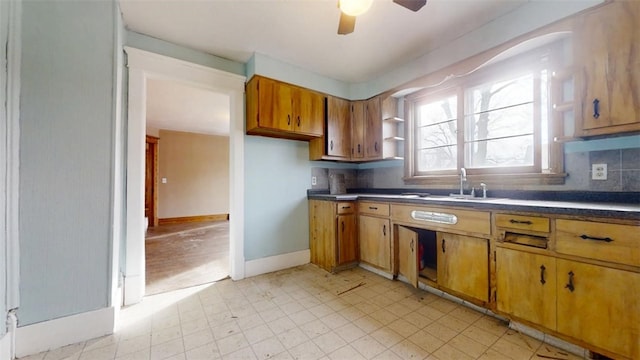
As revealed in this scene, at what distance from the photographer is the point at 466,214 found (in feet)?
6.23

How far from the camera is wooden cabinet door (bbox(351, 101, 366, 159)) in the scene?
3238mm

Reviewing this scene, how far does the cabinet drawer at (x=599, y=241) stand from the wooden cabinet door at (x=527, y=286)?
5.4 inches

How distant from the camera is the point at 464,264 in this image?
75.9 inches

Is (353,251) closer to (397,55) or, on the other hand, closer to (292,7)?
(397,55)

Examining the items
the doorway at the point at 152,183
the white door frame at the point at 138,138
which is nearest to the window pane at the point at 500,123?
the white door frame at the point at 138,138

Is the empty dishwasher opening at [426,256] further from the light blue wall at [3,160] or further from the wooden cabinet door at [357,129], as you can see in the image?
the light blue wall at [3,160]

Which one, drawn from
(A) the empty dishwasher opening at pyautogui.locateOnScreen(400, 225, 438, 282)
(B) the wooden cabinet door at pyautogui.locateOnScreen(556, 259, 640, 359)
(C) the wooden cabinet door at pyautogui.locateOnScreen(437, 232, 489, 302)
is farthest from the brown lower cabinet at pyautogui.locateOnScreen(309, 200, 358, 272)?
(B) the wooden cabinet door at pyautogui.locateOnScreen(556, 259, 640, 359)

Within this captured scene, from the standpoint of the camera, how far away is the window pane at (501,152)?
2.12m

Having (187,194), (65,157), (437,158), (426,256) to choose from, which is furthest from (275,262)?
(187,194)

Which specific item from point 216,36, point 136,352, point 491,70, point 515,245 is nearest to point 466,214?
point 515,245

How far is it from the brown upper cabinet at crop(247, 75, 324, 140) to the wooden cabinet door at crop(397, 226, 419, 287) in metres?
1.51

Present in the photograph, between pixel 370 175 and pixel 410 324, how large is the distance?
2.07 metres

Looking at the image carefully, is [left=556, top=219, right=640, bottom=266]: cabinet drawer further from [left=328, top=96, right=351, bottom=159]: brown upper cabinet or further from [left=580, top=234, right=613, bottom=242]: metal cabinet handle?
[left=328, top=96, right=351, bottom=159]: brown upper cabinet

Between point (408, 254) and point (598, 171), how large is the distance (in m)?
1.48
